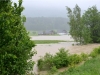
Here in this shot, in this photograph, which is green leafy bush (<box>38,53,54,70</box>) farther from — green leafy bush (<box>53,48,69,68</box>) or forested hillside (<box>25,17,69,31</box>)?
forested hillside (<box>25,17,69,31</box>)

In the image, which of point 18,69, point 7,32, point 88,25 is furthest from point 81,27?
point 7,32

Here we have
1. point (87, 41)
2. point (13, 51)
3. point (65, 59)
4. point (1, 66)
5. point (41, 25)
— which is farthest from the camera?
point (41, 25)

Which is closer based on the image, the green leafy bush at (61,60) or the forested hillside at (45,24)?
the green leafy bush at (61,60)

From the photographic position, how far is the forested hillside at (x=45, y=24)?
81938 millimetres

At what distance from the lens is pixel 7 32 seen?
5.37m

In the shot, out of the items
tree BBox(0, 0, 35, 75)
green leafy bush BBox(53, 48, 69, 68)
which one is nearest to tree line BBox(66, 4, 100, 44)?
green leafy bush BBox(53, 48, 69, 68)

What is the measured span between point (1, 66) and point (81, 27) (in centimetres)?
2364

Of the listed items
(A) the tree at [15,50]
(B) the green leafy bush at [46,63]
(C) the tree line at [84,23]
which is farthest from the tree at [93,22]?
(A) the tree at [15,50]

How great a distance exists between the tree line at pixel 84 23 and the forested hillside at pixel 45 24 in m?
50.0

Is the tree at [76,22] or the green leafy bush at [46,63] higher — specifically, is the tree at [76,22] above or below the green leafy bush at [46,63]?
above

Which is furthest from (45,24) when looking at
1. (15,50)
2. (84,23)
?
(15,50)

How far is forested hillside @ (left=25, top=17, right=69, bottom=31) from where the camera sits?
81.9 m

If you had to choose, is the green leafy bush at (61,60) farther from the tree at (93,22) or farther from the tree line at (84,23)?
the tree at (93,22)

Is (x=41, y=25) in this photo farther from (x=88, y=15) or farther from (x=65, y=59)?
(x=65, y=59)
